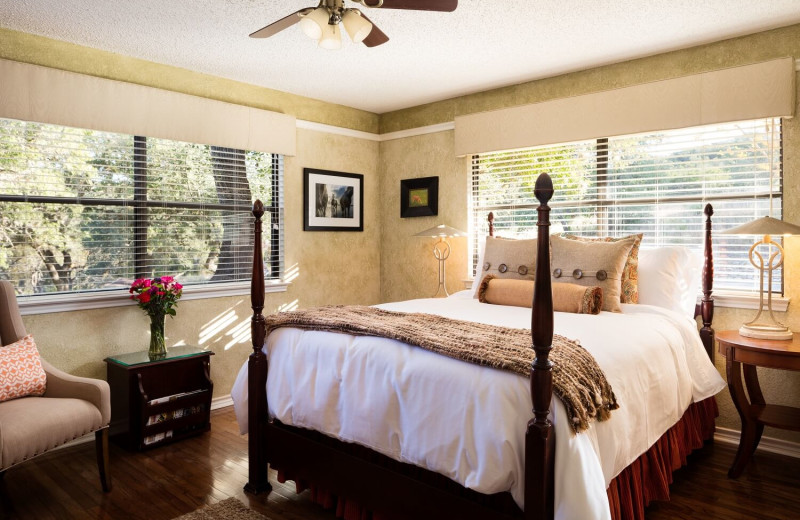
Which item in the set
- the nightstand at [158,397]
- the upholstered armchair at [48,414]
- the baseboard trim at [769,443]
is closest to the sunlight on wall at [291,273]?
the nightstand at [158,397]

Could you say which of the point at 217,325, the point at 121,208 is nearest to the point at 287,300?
the point at 217,325

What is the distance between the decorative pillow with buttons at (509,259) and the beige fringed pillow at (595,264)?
0.16 m

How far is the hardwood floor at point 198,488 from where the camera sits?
2498 mm

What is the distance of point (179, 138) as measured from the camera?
3.83 meters

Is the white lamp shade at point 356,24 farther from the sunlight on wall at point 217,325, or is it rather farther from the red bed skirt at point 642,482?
the sunlight on wall at point 217,325

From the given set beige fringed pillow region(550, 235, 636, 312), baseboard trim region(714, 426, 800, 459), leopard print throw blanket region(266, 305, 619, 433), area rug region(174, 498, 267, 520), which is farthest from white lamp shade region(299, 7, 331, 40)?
baseboard trim region(714, 426, 800, 459)

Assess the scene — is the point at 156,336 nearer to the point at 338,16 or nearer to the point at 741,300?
the point at 338,16

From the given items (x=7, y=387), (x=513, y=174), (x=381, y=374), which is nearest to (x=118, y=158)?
(x=7, y=387)

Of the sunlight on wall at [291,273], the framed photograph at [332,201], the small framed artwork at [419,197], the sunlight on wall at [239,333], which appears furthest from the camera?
the small framed artwork at [419,197]

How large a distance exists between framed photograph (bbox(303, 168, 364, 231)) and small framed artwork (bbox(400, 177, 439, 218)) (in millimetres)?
414

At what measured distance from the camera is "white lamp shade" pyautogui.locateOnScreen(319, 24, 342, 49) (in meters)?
2.17

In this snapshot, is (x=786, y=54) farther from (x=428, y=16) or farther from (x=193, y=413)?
(x=193, y=413)

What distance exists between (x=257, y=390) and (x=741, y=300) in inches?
115

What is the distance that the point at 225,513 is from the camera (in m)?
2.47
